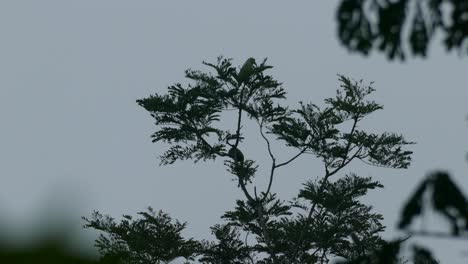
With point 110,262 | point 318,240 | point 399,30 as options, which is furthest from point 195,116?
point 110,262

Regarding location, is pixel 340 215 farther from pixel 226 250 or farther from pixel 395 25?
pixel 395 25

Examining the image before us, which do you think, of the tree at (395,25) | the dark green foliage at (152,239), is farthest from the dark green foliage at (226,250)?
the tree at (395,25)

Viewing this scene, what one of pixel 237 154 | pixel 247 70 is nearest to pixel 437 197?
pixel 247 70

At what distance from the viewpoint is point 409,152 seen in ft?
63.7

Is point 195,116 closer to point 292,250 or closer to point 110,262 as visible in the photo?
point 292,250

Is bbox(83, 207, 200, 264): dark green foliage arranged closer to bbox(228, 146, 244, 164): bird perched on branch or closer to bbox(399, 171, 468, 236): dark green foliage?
bbox(228, 146, 244, 164): bird perched on branch

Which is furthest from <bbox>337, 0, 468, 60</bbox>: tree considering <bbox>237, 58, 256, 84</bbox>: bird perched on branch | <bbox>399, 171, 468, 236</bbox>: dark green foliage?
<bbox>237, 58, 256, 84</bbox>: bird perched on branch

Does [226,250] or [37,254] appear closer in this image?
[37,254]

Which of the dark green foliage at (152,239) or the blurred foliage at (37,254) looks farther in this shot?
the dark green foliage at (152,239)

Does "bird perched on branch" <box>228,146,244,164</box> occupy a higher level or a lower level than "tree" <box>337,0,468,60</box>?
higher

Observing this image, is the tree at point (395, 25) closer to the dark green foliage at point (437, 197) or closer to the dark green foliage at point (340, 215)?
the dark green foliage at point (437, 197)

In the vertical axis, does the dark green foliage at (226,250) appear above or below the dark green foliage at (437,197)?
above

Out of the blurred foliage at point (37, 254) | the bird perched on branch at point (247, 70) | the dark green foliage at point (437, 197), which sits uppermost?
the bird perched on branch at point (247, 70)

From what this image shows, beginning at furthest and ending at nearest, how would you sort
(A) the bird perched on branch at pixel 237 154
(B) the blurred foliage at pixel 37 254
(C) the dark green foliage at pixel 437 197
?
(A) the bird perched on branch at pixel 237 154
(C) the dark green foliage at pixel 437 197
(B) the blurred foliage at pixel 37 254
